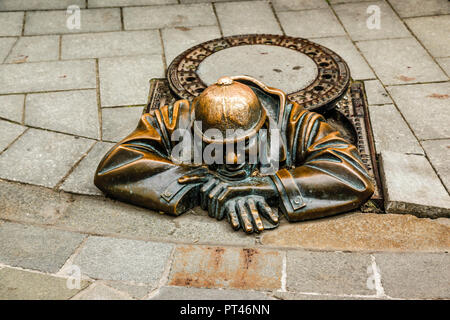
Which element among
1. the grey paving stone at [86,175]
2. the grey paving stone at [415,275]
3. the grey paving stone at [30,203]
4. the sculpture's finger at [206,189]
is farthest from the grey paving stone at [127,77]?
the grey paving stone at [415,275]

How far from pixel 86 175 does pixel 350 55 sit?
104 inches

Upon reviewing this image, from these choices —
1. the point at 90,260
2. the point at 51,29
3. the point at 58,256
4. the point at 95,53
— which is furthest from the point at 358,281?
the point at 51,29

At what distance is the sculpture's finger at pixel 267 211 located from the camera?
280 cm

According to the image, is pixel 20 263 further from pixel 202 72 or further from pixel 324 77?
pixel 324 77

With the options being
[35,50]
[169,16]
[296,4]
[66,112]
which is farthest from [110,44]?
[296,4]

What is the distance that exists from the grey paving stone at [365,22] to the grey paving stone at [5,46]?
3315 millimetres

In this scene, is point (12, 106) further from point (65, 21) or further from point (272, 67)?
point (272, 67)

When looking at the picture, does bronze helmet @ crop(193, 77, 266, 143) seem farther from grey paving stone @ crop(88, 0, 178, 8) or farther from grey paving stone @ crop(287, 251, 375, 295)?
grey paving stone @ crop(88, 0, 178, 8)

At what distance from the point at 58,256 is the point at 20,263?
20 cm

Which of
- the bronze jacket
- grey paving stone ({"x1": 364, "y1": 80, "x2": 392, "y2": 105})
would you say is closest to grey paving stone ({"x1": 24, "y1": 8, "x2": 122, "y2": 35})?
the bronze jacket

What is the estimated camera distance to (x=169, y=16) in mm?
5305

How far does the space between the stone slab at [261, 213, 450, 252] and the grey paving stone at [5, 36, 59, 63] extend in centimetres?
300

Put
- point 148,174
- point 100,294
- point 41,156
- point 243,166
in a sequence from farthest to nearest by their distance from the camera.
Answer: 1. point 41,156
2. point 148,174
3. point 243,166
4. point 100,294

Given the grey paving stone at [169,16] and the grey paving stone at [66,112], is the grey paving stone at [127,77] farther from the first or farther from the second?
the grey paving stone at [169,16]
